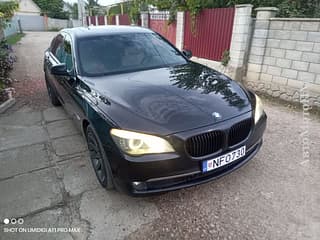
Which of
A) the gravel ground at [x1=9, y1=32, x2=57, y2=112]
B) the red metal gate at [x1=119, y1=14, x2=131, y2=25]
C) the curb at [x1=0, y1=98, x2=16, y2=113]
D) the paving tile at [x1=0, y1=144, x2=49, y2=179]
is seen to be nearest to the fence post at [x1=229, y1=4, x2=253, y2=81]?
the gravel ground at [x1=9, y1=32, x2=57, y2=112]

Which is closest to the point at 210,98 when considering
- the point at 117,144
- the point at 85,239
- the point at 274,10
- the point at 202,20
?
the point at 117,144

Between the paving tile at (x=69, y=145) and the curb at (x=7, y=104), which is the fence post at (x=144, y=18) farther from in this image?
the paving tile at (x=69, y=145)

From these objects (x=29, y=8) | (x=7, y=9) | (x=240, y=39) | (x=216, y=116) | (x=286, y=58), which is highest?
(x=29, y=8)

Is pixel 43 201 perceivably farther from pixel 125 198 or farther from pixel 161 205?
pixel 161 205

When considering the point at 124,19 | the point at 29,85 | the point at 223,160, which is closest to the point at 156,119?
the point at 223,160

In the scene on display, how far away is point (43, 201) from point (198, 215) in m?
1.55

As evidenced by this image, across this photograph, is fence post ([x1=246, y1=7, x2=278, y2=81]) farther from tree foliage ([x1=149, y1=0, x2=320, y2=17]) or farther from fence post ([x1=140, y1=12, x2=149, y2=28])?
fence post ([x1=140, y1=12, x2=149, y2=28])

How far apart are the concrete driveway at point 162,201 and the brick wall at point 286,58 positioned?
160cm

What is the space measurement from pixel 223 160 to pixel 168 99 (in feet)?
2.46

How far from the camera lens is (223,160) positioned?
6.97 feet

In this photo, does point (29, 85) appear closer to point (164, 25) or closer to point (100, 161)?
point (164, 25)

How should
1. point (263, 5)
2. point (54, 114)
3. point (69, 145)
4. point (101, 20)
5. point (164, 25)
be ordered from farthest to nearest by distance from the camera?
point (101, 20) < point (164, 25) < point (263, 5) < point (54, 114) < point (69, 145)

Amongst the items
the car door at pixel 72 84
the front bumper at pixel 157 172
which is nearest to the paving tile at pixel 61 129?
the car door at pixel 72 84

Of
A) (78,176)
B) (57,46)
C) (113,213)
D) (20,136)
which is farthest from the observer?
(57,46)
